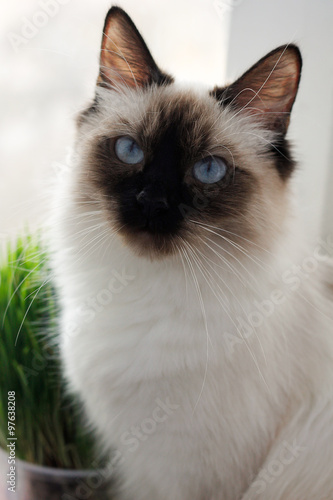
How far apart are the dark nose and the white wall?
550 millimetres

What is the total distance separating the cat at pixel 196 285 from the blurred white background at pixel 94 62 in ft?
0.78

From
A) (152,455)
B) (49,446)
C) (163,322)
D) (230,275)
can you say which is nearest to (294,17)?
(230,275)

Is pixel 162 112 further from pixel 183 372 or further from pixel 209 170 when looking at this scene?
pixel 183 372

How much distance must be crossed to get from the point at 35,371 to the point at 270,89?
93 cm

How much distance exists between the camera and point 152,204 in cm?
86

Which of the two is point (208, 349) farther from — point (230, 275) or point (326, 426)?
point (326, 426)

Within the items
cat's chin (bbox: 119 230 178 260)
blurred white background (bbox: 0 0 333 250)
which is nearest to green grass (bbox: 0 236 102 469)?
blurred white background (bbox: 0 0 333 250)

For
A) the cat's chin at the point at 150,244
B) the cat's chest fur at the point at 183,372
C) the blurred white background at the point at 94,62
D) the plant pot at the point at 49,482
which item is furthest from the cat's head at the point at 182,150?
the plant pot at the point at 49,482

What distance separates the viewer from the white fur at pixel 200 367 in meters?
0.96

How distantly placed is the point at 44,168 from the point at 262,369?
83 cm

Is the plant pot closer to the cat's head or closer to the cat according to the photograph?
the cat

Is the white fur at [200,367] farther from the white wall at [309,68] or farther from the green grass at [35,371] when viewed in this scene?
the white wall at [309,68]

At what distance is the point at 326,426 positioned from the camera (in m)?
1.05

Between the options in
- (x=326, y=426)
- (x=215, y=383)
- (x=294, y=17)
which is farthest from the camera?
(x=294, y=17)
